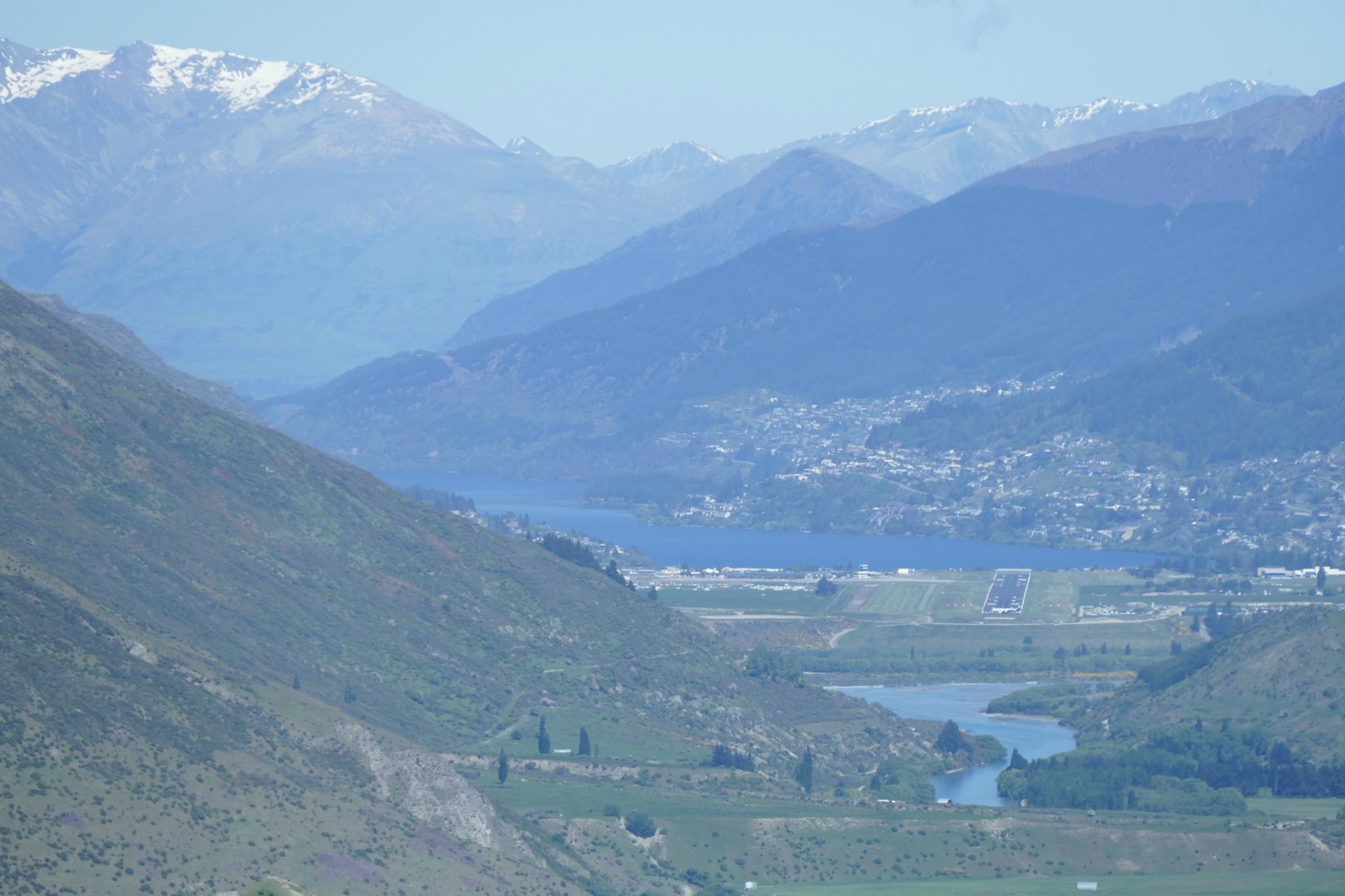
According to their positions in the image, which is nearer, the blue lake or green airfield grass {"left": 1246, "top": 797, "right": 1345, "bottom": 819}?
green airfield grass {"left": 1246, "top": 797, "right": 1345, "bottom": 819}

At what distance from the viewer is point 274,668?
112 metres

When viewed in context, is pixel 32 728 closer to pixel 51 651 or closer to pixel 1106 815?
pixel 51 651

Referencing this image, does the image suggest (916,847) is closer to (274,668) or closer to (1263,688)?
(274,668)

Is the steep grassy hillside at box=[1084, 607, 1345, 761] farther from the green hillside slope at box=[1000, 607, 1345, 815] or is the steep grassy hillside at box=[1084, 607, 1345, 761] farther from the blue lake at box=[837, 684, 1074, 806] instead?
the blue lake at box=[837, 684, 1074, 806]

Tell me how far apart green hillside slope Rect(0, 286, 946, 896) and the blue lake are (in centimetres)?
607

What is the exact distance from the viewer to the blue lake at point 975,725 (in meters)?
127

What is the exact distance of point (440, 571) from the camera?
142 metres

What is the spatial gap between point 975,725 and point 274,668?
58.0 metres

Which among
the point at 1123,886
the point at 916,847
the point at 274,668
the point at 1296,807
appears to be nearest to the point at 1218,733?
the point at 1296,807

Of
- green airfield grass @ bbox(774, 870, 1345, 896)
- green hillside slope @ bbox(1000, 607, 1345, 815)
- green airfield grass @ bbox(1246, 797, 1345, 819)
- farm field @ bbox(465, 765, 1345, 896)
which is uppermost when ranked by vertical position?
green hillside slope @ bbox(1000, 607, 1345, 815)

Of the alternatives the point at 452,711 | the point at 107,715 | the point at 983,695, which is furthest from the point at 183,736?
the point at 983,695

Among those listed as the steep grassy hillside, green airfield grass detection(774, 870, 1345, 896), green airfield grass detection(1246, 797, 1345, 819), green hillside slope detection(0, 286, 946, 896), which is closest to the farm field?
green airfield grass detection(774, 870, 1345, 896)

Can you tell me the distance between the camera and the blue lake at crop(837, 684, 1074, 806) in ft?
418

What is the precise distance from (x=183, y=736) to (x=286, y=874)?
9196 millimetres
